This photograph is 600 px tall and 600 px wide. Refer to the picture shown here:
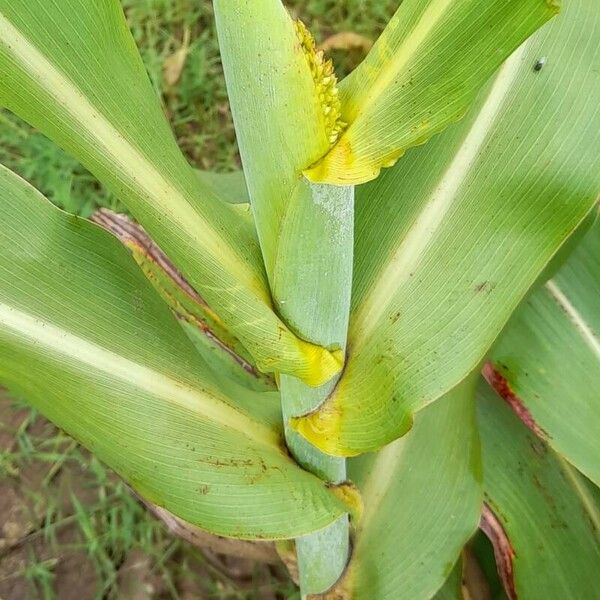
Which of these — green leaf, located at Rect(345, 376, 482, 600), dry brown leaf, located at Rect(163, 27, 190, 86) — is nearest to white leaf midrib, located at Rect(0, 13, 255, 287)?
green leaf, located at Rect(345, 376, 482, 600)

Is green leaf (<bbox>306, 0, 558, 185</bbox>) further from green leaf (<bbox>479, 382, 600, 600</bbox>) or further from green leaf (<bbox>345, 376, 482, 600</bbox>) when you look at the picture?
green leaf (<bbox>479, 382, 600, 600</bbox>)

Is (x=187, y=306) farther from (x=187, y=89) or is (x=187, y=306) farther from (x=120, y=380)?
Result: (x=187, y=89)

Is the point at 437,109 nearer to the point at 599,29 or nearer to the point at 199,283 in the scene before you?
the point at 199,283

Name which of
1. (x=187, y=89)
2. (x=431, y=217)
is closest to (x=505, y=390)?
(x=431, y=217)

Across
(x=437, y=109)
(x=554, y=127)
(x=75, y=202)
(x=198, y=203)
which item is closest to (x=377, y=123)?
(x=437, y=109)

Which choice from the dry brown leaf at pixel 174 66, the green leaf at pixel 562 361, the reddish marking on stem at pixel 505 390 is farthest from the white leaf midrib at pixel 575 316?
the dry brown leaf at pixel 174 66

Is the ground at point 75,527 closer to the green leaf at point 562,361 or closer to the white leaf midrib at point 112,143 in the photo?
the green leaf at point 562,361
